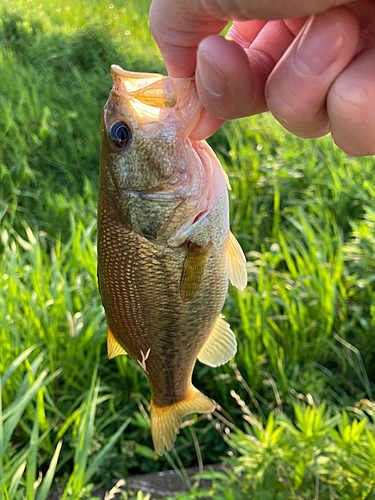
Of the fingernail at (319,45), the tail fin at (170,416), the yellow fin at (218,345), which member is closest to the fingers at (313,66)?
the fingernail at (319,45)

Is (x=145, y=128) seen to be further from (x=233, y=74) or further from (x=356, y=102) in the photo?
(x=356, y=102)

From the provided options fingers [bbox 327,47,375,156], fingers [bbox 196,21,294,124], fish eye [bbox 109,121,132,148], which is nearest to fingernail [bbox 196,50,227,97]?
fingers [bbox 196,21,294,124]

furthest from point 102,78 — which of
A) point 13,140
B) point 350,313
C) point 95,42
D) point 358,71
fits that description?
point 358,71

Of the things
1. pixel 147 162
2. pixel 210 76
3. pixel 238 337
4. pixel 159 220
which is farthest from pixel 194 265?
pixel 238 337

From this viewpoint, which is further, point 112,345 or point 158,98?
point 112,345

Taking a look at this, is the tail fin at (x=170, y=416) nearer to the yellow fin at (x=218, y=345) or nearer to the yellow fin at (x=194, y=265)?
the yellow fin at (x=218, y=345)
